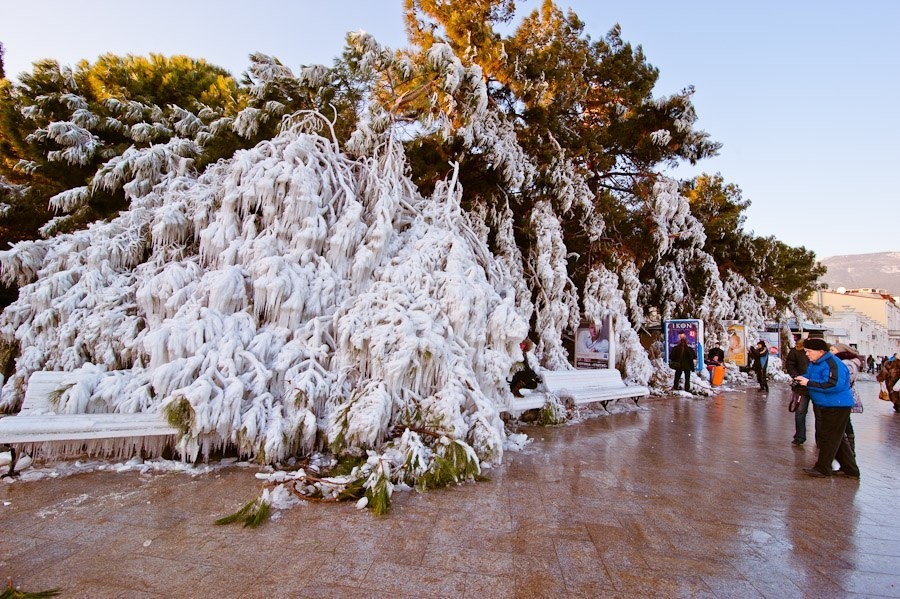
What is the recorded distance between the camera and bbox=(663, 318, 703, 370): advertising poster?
45.2 ft

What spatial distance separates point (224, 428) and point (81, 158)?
7.66 meters

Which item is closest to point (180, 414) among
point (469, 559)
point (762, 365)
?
point (469, 559)

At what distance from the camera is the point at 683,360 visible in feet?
44.9

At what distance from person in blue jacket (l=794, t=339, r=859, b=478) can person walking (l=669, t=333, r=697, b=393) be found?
28.4ft

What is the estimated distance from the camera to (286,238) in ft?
19.7

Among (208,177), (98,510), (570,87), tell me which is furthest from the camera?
(570,87)

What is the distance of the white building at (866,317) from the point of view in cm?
4616

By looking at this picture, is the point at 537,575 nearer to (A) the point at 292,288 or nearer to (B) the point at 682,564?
(B) the point at 682,564

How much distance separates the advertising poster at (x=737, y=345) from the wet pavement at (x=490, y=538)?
15.3 meters

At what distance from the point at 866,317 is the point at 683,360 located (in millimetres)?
58259

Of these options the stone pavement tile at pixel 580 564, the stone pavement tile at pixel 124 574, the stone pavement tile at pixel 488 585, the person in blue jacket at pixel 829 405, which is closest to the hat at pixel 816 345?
the person in blue jacket at pixel 829 405

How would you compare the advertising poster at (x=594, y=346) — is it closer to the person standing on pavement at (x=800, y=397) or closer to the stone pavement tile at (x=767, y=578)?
the person standing on pavement at (x=800, y=397)

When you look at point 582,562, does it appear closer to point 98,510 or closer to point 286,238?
point 98,510

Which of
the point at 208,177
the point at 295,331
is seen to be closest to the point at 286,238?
the point at 295,331
